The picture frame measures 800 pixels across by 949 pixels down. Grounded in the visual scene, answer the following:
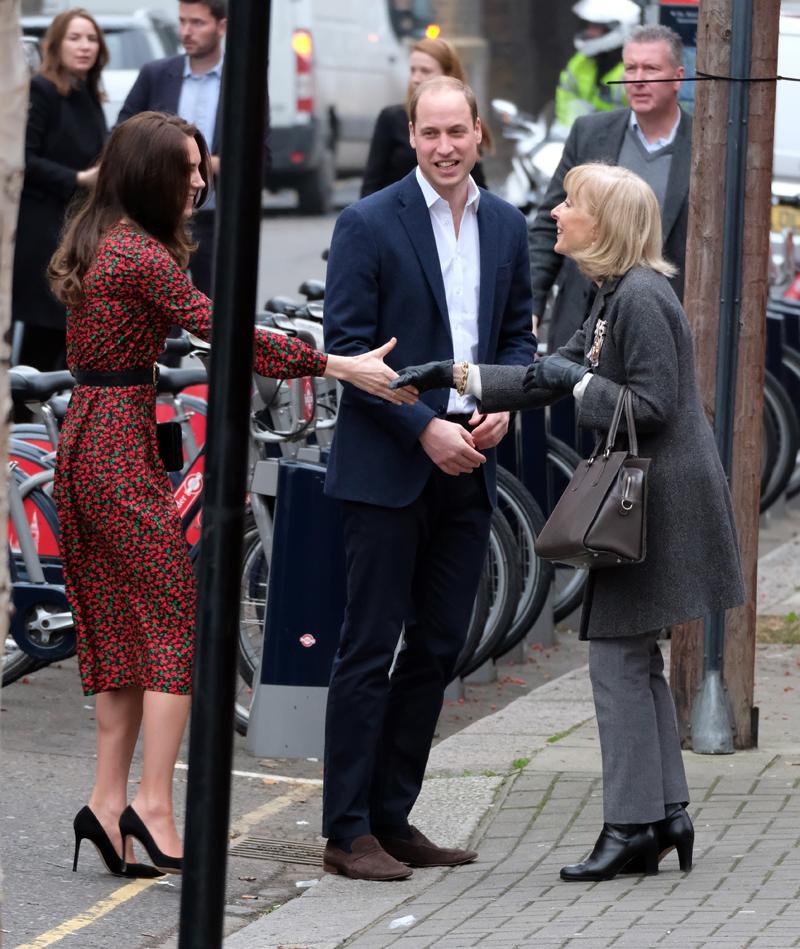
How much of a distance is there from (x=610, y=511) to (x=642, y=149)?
3355 millimetres

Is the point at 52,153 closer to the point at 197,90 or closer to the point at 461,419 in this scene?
the point at 197,90

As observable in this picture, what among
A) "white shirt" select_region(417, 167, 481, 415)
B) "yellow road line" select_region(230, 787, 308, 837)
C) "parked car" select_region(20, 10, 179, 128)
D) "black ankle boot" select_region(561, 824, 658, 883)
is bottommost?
"yellow road line" select_region(230, 787, 308, 837)

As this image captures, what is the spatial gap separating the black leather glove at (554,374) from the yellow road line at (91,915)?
1627mm

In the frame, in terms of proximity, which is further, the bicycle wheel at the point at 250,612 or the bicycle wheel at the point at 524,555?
the bicycle wheel at the point at 524,555

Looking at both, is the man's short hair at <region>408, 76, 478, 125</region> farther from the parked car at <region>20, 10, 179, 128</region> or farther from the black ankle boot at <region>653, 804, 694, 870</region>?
the parked car at <region>20, 10, 179, 128</region>

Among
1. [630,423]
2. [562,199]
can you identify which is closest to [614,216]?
[630,423]

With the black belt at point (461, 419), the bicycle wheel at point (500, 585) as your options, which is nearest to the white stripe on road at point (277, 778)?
the bicycle wheel at point (500, 585)

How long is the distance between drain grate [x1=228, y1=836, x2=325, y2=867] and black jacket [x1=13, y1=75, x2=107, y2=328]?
4542 mm

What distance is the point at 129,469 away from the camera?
17.6ft

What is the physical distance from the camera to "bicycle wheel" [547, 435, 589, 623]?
8641 millimetres

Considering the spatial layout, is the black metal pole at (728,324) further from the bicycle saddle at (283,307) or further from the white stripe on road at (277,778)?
the bicycle saddle at (283,307)

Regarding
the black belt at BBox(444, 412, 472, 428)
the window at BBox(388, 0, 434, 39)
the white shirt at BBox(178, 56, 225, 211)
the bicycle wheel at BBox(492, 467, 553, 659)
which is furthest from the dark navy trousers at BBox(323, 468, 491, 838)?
the window at BBox(388, 0, 434, 39)

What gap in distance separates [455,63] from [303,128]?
14.4 m

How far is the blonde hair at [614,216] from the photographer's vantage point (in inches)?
201
